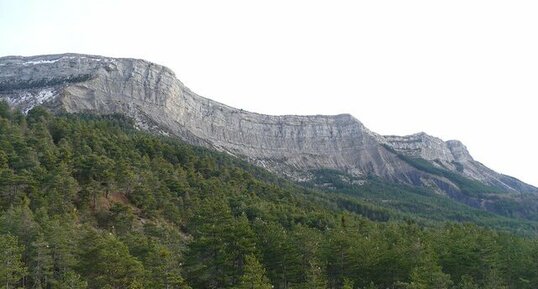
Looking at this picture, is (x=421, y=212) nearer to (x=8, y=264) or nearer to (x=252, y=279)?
(x=252, y=279)

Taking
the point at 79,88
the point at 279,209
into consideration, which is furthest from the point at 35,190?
the point at 79,88

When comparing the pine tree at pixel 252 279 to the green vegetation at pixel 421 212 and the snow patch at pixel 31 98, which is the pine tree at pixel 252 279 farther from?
the snow patch at pixel 31 98

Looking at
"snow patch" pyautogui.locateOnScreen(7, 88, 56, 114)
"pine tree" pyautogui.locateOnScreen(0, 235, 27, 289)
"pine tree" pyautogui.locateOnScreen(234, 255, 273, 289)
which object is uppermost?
"snow patch" pyautogui.locateOnScreen(7, 88, 56, 114)

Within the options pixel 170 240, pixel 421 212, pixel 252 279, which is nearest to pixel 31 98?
pixel 170 240

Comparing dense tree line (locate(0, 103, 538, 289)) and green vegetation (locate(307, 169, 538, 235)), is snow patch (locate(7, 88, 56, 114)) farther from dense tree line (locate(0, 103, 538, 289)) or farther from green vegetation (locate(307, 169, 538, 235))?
green vegetation (locate(307, 169, 538, 235))

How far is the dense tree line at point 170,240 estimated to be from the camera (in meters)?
36.7

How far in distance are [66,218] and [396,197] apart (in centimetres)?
16852

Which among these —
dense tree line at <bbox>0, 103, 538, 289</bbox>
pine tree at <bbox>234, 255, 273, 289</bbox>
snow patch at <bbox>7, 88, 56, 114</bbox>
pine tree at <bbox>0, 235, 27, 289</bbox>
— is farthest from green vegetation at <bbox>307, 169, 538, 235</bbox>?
pine tree at <bbox>0, 235, 27, 289</bbox>

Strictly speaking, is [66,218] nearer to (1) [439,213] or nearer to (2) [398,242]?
(2) [398,242]

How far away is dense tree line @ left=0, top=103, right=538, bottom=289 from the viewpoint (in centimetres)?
3666

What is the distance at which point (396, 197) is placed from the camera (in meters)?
198

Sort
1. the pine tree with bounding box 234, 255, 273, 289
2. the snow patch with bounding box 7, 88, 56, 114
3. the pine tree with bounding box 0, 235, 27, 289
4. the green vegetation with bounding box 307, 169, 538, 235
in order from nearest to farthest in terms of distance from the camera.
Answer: the pine tree with bounding box 0, 235, 27, 289 → the pine tree with bounding box 234, 255, 273, 289 → the green vegetation with bounding box 307, 169, 538, 235 → the snow patch with bounding box 7, 88, 56, 114

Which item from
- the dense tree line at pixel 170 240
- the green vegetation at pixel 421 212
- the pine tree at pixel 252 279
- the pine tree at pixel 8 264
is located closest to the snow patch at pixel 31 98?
the dense tree line at pixel 170 240

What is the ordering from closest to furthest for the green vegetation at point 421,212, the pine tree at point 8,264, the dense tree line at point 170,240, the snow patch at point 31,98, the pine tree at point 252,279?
the pine tree at point 8,264 < the pine tree at point 252,279 < the dense tree line at point 170,240 < the green vegetation at point 421,212 < the snow patch at point 31,98
